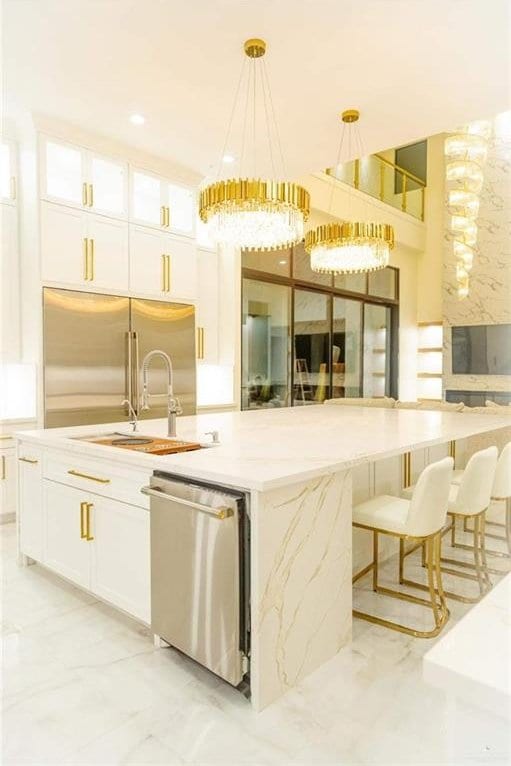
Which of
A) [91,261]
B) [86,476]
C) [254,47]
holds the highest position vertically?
[254,47]

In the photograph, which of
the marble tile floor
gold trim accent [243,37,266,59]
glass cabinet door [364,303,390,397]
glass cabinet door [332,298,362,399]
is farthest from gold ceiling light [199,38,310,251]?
glass cabinet door [364,303,390,397]

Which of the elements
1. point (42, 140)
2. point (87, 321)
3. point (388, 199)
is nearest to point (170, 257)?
point (87, 321)

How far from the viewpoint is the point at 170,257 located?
5.21 m

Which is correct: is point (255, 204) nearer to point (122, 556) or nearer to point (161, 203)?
point (122, 556)

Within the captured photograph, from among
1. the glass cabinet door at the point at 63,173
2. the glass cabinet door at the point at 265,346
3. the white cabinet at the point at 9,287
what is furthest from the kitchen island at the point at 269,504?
the glass cabinet door at the point at 265,346

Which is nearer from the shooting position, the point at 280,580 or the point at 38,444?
the point at 280,580

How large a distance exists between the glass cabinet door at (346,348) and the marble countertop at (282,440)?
13.1 ft

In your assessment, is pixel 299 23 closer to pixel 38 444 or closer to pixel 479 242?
pixel 38 444

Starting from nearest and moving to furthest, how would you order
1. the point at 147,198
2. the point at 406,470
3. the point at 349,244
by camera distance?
the point at 406,470 → the point at 349,244 → the point at 147,198

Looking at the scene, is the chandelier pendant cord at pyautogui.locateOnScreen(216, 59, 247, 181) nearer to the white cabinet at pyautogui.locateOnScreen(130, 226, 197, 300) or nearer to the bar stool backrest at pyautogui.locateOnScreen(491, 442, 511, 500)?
the white cabinet at pyautogui.locateOnScreen(130, 226, 197, 300)

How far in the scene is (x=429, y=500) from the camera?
2369 millimetres

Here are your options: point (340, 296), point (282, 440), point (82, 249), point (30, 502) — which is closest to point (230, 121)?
point (82, 249)

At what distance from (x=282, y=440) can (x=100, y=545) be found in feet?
3.52

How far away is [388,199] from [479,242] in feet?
6.10
